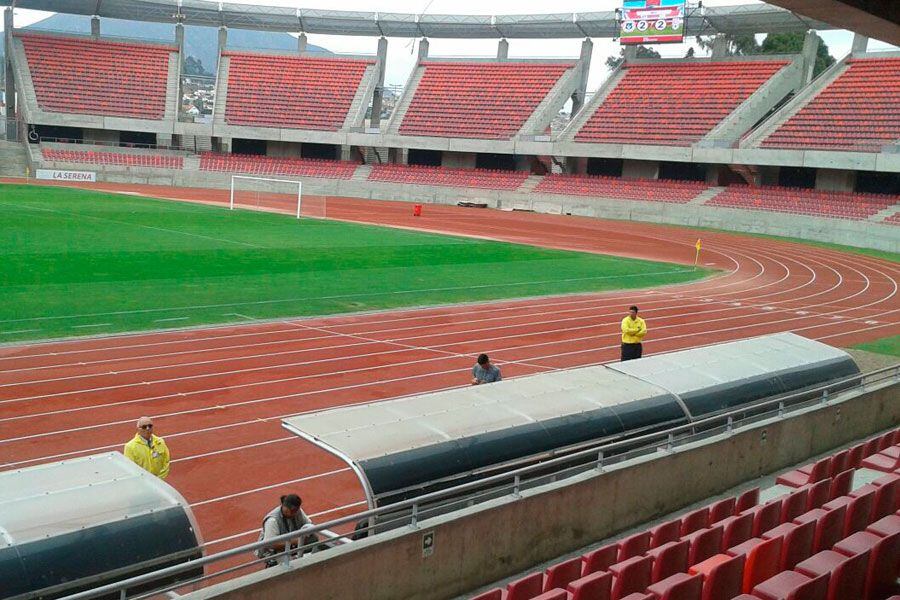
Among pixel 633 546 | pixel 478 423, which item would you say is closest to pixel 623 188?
pixel 478 423

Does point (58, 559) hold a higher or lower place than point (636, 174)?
lower

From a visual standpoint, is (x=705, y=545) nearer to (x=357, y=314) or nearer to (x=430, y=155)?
(x=357, y=314)

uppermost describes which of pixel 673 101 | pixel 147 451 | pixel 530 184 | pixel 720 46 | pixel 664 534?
pixel 720 46

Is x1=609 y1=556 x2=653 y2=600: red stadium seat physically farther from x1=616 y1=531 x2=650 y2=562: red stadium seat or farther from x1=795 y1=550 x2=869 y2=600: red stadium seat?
x1=795 y1=550 x2=869 y2=600: red stadium seat

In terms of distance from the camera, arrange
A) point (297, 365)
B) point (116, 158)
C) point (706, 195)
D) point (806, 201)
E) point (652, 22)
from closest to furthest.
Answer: point (297, 365)
point (806, 201)
point (706, 195)
point (652, 22)
point (116, 158)

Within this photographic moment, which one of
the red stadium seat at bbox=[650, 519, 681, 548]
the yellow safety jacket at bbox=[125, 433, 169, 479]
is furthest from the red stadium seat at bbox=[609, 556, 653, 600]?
the yellow safety jacket at bbox=[125, 433, 169, 479]

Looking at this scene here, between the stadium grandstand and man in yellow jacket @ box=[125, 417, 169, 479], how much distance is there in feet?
2.84

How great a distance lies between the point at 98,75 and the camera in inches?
2621

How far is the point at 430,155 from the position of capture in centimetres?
6831

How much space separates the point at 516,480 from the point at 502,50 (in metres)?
64.9

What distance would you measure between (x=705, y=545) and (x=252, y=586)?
360 cm

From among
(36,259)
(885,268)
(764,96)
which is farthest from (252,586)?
(764,96)

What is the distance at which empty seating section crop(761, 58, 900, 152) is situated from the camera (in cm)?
4888

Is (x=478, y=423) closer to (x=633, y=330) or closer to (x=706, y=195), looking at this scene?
(x=633, y=330)
